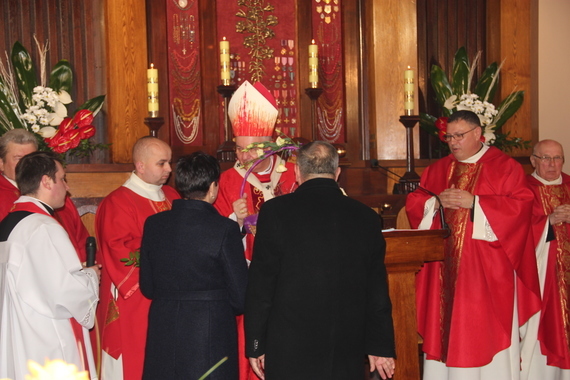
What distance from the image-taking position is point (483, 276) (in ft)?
14.9

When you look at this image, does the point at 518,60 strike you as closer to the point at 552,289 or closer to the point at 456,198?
the point at 552,289

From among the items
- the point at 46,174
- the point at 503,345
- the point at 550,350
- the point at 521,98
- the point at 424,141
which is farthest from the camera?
the point at 424,141

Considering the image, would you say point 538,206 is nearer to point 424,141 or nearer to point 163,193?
point 424,141

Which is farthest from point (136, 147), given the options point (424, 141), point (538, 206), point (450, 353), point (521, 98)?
point (521, 98)

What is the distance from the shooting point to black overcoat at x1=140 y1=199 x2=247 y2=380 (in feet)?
10.0

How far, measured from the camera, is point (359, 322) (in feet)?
9.79

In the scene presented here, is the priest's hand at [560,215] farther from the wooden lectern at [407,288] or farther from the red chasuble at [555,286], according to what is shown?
the wooden lectern at [407,288]

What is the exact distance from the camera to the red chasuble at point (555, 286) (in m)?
4.94

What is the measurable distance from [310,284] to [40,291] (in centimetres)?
133

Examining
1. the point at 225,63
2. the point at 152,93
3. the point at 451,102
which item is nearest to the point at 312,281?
the point at 152,93

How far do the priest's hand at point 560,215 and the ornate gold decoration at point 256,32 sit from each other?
9.73ft

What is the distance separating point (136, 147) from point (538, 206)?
3130mm

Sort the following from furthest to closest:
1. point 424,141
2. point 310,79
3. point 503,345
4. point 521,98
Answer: point 424,141, point 521,98, point 310,79, point 503,345

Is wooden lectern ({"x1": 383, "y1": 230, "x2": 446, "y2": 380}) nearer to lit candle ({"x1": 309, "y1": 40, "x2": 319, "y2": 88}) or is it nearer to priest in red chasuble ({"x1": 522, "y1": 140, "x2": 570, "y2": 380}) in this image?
priest in red chasuble ({"x1": 522, "y1": 140, "x2": 570, "y2": 380})
